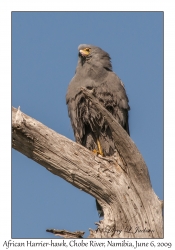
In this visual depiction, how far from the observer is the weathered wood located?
6301 mm

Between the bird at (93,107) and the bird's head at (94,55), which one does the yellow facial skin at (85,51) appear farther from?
the bird at (93,107)

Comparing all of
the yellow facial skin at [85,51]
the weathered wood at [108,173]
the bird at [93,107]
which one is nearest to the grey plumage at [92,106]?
the bird at [93,107]

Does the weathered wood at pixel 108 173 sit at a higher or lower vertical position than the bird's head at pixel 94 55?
lower

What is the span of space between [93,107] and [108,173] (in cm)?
144

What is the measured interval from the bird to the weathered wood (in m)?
1.14

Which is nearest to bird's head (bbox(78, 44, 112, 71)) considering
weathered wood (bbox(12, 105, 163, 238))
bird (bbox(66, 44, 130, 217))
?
bird (bbox(66, 44, 130, 217))

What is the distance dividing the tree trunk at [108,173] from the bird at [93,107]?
114cm

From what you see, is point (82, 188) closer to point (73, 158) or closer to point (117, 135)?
point (73, 158)

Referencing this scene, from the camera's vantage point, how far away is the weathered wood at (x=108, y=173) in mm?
6301

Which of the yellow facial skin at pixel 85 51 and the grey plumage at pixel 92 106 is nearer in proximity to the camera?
the grey plumage at pixel 92 106

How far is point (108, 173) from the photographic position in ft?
21.6
